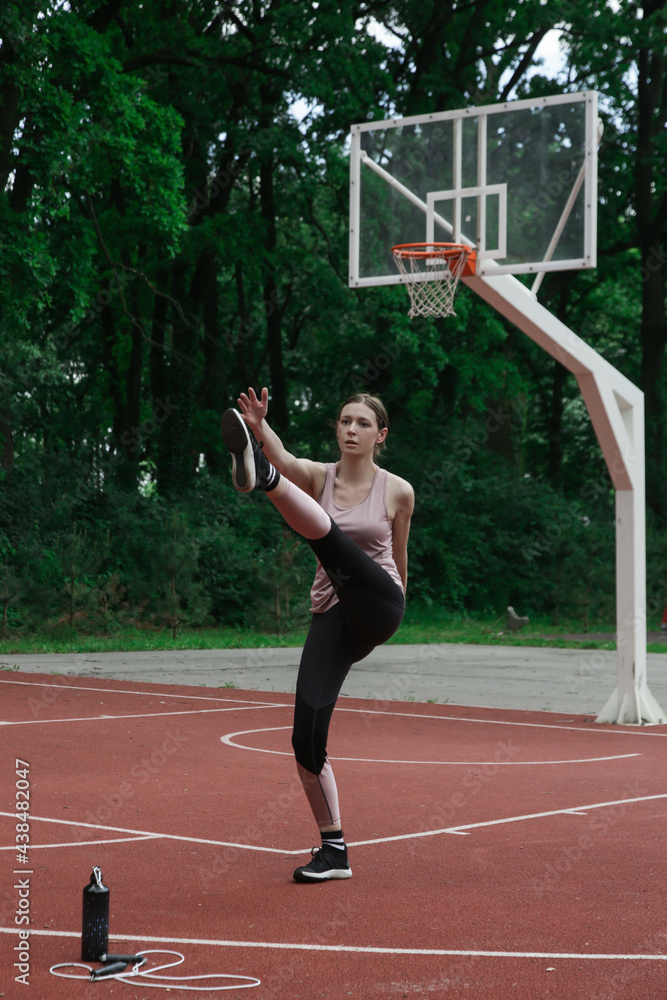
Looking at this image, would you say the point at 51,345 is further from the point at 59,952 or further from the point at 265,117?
the point at 59,952

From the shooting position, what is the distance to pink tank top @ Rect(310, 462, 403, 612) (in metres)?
5.13

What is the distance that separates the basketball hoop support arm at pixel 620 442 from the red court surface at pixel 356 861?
56cm

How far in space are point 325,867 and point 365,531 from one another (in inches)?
58.4

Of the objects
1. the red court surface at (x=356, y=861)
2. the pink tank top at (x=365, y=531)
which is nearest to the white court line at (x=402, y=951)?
the red court surface at (x=356, y=861)

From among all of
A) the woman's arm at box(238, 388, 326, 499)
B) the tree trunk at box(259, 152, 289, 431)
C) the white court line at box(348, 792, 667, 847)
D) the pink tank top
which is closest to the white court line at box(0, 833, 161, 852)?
the white court line at box(348, 792, 667, 847)

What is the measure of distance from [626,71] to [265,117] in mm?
10398

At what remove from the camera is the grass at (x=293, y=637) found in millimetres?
19172

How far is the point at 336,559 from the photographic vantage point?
482 cm

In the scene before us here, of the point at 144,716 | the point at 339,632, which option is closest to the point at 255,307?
the point at 144,716

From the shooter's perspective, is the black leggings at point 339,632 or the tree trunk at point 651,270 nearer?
the black leggings at point 339,632

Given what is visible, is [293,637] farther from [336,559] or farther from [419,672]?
[336,559]

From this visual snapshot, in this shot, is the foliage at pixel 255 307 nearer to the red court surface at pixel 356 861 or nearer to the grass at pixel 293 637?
the grass at pixel 293 637

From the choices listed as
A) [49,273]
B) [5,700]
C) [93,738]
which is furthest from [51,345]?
[93,738]

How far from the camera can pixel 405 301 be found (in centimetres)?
2433
